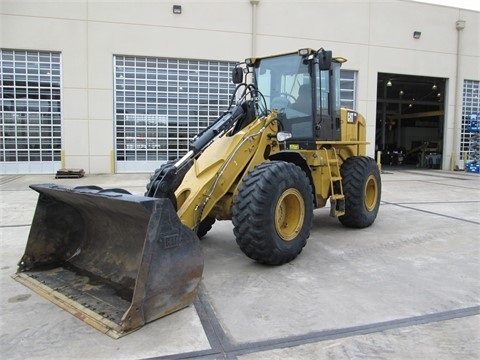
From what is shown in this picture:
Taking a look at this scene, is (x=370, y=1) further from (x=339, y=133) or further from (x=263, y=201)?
(x=263, y=201)

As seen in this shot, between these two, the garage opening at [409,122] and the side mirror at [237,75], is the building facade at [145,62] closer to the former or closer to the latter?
the garage opening at [409,122]

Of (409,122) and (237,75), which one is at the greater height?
(409,122)

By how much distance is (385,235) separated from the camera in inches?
258

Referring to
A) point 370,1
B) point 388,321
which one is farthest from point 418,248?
point 370,1

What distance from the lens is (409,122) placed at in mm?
33062

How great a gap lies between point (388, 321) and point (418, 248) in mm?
2696

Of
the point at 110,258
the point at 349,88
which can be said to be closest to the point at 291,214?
the point at 110,258

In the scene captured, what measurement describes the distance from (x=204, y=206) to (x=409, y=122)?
105ft

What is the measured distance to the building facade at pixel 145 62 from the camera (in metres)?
15.2

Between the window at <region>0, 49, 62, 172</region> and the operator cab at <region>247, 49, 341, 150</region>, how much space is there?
11.8 metres

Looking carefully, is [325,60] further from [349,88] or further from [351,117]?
[349,88]

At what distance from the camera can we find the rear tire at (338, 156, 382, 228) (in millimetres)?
6613

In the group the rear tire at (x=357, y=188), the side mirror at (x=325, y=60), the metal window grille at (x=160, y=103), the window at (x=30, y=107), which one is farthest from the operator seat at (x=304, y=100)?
the window at (x=30, y=107)

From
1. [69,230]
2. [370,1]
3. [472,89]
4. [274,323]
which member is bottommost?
[274,323]
